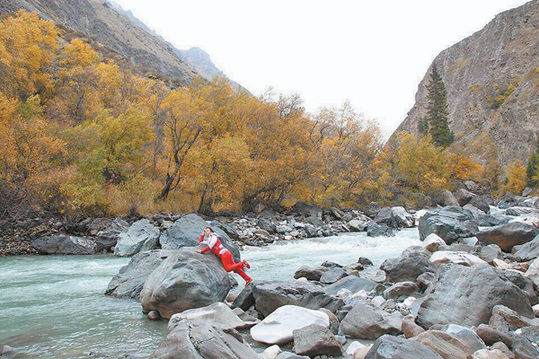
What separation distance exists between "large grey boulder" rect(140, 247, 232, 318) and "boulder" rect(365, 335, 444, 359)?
455 centimetres

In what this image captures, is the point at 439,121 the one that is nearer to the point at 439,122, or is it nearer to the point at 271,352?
the point at 439,122

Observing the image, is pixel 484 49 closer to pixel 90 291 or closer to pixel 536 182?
pixel 536 182

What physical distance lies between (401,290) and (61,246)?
16.1 meters

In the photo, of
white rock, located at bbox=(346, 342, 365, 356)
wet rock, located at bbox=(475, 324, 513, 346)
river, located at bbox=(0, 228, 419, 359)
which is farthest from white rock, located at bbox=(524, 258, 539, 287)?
river, located at bbox=(0, 228, 419, 359)

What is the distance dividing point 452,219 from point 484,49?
93346mm

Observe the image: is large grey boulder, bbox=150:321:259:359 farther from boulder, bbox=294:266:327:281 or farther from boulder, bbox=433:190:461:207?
boulder, bbox=433:190:461:207

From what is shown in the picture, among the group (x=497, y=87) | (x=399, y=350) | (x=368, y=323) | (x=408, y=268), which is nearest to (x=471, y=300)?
(x=368, y=323)

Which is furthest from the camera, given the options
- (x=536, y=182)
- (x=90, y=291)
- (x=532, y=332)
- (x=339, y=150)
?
(x=536, y=182)

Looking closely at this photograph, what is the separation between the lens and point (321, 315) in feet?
25.4

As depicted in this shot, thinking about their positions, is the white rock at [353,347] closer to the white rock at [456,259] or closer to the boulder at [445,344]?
the boulder at [445,344]

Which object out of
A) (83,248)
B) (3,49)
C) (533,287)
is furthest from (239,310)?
(3,49)

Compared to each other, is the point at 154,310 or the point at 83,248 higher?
the point at 154,310

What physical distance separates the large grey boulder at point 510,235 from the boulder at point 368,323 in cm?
1013

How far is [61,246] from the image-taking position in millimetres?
18266
